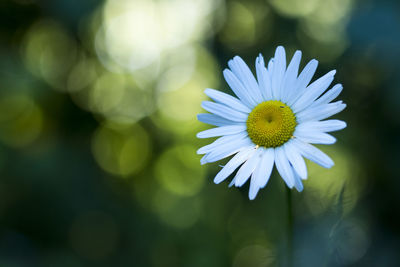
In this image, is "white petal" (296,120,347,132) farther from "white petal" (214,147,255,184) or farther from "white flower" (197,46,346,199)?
"white petal" (214,147,255,184)

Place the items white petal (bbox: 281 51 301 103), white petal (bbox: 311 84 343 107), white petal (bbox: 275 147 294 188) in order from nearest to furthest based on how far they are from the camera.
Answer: white petal (bbox: 275 147 294 188) < white petal (bbox: 311 84 343 107) < white petal (bbox: 281 51 301 103)

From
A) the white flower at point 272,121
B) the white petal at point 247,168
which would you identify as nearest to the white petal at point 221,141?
the white flower at point 272,121

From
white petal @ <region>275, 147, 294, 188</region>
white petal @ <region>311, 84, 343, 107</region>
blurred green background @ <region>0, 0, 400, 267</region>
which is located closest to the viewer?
white petal @ <region>275, 147, 294, 188</region>

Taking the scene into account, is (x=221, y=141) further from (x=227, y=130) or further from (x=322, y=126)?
(x=322, y=126)

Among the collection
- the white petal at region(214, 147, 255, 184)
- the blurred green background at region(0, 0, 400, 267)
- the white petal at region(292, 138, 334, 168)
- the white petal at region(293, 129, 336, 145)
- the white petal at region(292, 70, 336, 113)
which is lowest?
the blurred green background at region(0, 0, 400, 267)

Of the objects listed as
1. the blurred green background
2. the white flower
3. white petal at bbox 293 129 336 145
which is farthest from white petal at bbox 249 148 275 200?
the blurred green background

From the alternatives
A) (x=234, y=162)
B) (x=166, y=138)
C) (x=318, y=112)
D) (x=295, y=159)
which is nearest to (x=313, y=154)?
(x=295, y=159)
